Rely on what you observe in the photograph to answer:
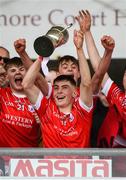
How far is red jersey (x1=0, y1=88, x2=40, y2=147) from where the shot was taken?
4824mm

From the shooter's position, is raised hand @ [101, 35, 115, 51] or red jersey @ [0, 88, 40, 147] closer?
raised hand @ [101, 35, 115, 51]

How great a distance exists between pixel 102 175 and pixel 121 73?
8.31ft

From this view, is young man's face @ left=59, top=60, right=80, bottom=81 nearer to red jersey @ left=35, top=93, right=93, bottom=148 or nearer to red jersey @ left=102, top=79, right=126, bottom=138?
red jersey @ left=102, top=79, right=126, bottom=138

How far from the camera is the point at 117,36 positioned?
6.05m

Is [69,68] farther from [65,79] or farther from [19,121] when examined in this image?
[19,121]

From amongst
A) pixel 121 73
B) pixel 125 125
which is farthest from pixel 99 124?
pixel 121 73

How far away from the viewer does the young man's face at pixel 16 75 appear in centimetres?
491

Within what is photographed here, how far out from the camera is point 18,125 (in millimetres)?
4812

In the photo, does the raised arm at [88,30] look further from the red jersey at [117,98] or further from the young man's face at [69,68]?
the young man's face at [69,68]

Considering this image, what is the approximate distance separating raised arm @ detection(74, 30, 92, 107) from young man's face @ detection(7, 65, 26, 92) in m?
0.57

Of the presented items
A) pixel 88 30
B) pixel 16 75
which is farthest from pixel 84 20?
pixel 16 75

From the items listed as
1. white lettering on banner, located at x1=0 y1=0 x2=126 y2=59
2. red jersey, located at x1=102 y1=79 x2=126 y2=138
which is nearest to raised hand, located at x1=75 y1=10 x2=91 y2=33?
red jersey, located at x1=102 y1=79 x2=126 y2=138

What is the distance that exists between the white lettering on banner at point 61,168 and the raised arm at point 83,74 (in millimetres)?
944

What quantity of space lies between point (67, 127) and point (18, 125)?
1.43 ft
